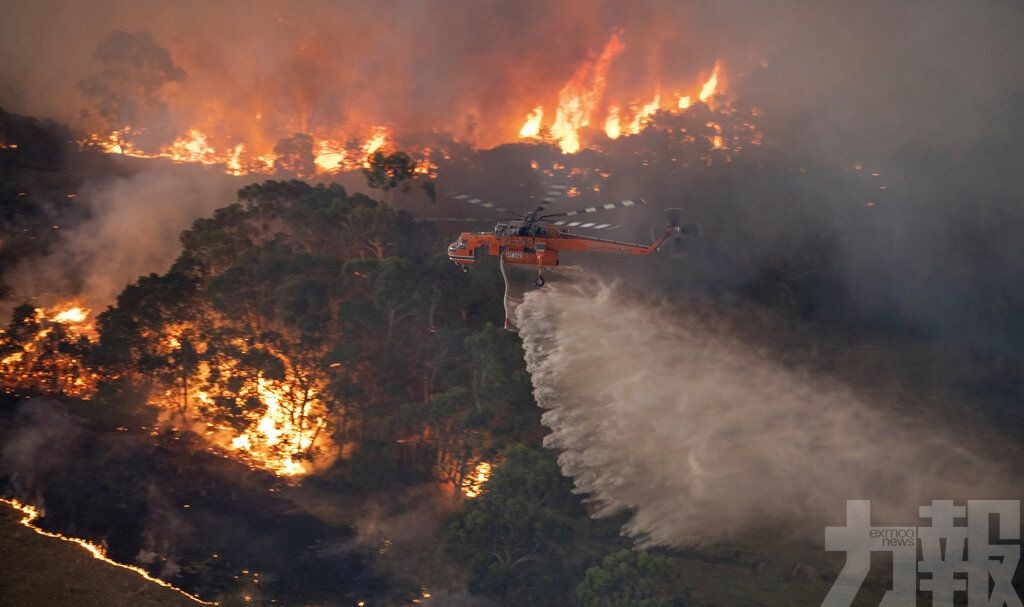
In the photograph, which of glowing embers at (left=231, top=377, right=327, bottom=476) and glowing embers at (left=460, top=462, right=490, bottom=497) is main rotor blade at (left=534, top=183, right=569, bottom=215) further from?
glowing embers at (left=231, top=377, right=327, bottom=476)

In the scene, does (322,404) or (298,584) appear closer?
(298,584)

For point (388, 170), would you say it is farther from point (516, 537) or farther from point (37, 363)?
point (516, 537)

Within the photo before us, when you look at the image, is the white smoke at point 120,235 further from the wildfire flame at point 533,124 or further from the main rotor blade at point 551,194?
the main rotor blade at point 551,194

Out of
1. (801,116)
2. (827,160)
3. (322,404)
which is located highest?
(801,116)

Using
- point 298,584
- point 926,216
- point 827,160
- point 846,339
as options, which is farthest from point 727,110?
point 298,584

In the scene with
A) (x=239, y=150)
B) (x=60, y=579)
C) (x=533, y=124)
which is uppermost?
(x=533, y=124)

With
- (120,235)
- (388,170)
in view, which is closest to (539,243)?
(388,170)

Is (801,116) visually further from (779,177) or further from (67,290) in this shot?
(67,290)

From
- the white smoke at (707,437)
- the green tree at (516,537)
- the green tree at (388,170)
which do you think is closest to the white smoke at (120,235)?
the green tree at (388,170)
